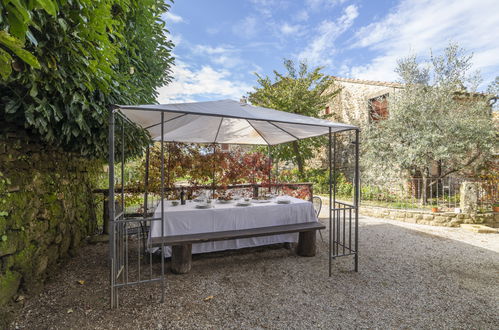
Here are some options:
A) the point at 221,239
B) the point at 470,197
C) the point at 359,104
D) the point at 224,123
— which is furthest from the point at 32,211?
the point at 359,104

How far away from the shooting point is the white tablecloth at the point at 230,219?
10.6 feet

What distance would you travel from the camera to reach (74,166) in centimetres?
387

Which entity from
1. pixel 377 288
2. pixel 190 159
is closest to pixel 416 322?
pixel 377 288

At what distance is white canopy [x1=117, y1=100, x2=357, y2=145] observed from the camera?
2.56m

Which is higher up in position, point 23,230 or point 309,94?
point 309,94

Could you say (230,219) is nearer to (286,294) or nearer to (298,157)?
(286,294)

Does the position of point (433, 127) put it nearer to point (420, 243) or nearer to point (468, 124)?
point (468, 124)

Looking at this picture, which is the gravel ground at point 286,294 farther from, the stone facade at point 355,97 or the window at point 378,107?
the stone facade at point 355,97

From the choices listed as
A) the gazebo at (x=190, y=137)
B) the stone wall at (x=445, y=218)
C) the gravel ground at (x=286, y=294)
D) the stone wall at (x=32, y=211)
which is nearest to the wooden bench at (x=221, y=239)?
the gazebo at (x=190, y=137)

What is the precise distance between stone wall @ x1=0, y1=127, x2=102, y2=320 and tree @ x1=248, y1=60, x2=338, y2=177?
773 centimetres

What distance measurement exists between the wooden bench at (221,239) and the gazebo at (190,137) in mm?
15

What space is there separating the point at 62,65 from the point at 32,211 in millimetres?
1708

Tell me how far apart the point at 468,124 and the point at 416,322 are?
6.99 metres

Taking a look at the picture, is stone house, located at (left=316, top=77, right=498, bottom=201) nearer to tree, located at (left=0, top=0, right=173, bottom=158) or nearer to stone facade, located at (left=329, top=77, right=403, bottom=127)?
stone facade, located at (left=329, top=77, right=403, bottom=127)
